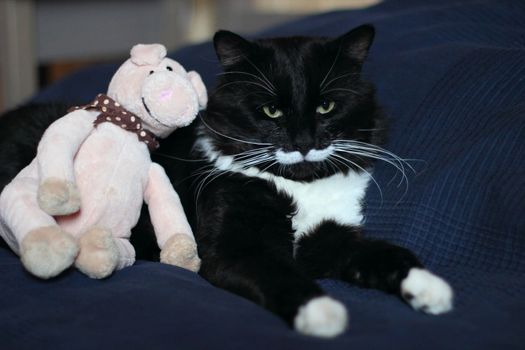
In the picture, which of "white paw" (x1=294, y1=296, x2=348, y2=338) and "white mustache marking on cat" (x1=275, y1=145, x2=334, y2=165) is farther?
"white mustache marking on cat" (x1=275, y1=145, x2=334, y2=165)

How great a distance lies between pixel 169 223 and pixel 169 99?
281mm

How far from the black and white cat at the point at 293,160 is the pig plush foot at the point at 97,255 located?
7.8 inches

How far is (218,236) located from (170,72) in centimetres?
38

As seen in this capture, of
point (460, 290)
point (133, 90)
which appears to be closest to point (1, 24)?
point (133, 90)

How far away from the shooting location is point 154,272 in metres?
1.27

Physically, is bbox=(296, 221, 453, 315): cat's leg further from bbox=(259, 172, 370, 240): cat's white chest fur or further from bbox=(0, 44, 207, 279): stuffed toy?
bbox=(0, 44, 207, 279): stuffed toy

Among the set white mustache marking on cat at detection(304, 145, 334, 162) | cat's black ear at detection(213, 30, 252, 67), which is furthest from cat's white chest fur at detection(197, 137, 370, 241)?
cat's black ear at detection(213, 30, 252, 67)

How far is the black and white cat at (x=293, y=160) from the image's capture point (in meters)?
1.32

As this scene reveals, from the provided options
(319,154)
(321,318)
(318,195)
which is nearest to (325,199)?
(318,195)

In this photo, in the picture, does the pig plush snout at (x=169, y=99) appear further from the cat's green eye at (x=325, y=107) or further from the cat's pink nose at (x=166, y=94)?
the cat's green eye at (x=325, y=107)

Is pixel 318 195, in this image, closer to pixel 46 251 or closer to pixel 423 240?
pixel 423 240

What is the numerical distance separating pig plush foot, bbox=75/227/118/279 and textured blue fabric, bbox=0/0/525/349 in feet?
0.10

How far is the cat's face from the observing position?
1379mm

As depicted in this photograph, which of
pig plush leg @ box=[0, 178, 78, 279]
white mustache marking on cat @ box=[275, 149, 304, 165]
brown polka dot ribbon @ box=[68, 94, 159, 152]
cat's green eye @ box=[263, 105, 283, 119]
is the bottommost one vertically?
pig plush leg @ box=[0, 178, 78, 279]
